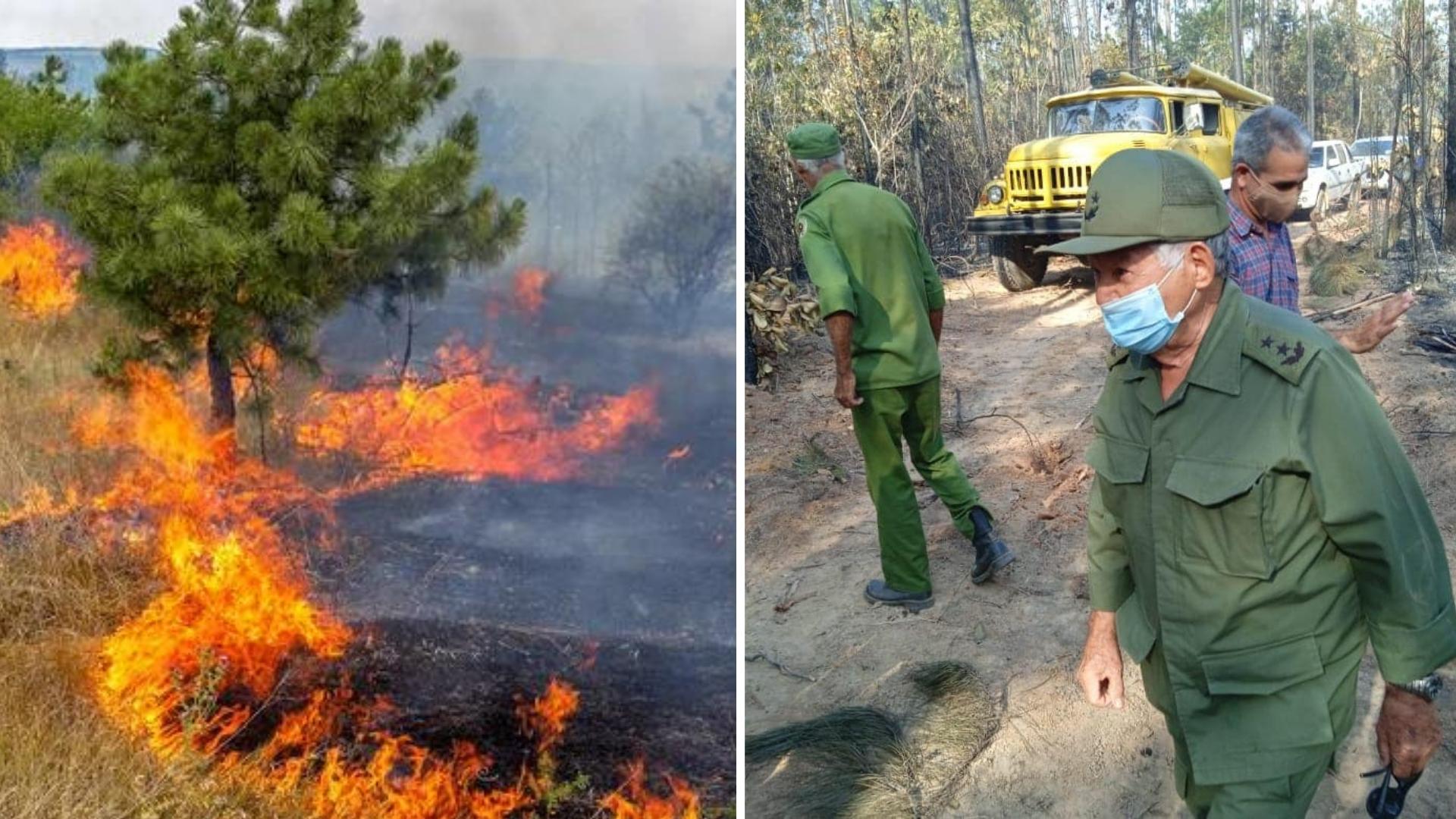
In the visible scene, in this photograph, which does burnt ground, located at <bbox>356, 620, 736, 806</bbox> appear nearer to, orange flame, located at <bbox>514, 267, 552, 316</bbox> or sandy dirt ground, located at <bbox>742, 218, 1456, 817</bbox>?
sandy dirt ground, located at <bbox>742, 218, 1456, 817</bbox>

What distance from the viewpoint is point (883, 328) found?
3303mm

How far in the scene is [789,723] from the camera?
2.99 m

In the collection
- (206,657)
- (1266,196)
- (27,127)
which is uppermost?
(27,127)

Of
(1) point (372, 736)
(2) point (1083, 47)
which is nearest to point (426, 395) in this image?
(1) point (372, 736)

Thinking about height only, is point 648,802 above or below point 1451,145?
below

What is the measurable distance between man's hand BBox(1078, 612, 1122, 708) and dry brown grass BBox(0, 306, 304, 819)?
273 centimetres

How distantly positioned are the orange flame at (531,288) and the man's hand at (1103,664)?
16.1 feet

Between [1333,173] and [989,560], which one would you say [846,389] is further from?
[1333,173]

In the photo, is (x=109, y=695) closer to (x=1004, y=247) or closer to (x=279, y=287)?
(x=279, y=287)

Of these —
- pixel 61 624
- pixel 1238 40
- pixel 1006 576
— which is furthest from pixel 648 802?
pixel 1238 40

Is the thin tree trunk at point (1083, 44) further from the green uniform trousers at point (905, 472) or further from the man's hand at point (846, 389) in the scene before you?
the man's hand at point (846, 389)

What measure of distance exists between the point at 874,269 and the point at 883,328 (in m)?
0.18

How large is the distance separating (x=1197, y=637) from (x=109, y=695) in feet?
13.2

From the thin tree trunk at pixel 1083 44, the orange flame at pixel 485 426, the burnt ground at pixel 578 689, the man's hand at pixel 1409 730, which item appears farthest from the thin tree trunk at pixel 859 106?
the man's hand at pixel 1409 730
